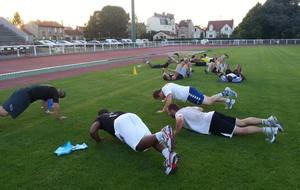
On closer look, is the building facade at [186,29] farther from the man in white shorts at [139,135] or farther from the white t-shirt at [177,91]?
the man in white shorts at [139,135]

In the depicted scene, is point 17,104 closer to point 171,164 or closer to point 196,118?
point 196,118

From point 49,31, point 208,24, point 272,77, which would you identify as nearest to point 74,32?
point 49,31

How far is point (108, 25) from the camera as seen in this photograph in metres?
84.6

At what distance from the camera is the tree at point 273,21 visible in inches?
2608

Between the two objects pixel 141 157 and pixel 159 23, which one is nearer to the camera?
pixel 141 157

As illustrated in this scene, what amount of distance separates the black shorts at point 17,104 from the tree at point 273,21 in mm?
65825

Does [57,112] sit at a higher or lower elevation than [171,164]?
higher

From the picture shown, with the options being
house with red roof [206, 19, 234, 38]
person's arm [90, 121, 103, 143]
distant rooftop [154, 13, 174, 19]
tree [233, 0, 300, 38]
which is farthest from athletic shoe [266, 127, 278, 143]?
distant rooftop [154, 13, 174, 19]

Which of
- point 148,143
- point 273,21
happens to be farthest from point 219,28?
point 148,143

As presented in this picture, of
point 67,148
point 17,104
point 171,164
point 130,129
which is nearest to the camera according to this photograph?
point 171,164

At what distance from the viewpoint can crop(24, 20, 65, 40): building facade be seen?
348 feet

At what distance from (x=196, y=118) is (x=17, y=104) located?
368 centimetres

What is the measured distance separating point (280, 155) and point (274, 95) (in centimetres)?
535

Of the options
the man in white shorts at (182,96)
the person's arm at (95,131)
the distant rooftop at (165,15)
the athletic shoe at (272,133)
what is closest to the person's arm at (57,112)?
the person's arm at (95,131)
